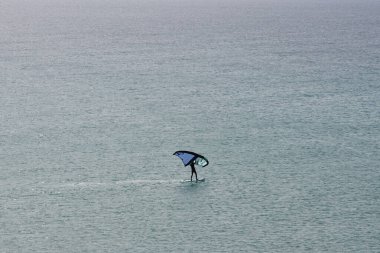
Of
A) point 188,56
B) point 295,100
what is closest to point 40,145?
point 295,100

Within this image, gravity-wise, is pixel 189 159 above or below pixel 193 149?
above

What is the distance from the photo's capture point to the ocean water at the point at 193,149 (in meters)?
60.5

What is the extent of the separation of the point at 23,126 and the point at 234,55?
74.9 meters

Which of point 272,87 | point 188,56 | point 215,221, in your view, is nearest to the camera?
point 215,221

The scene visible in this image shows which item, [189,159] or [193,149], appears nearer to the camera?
[189,159]

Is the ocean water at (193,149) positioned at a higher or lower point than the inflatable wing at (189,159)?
lower

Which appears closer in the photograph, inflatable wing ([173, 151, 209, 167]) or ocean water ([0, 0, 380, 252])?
ocean water ([0, 0, 380, 252])

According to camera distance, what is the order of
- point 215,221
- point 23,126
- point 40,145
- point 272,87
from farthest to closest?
point 272,87, point 23,126, point 40,145, point 215,221

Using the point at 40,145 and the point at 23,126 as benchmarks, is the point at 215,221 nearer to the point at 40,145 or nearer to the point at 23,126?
the point at 40,145

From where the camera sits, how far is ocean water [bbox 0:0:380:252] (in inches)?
2383

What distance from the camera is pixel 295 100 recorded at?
110 meters

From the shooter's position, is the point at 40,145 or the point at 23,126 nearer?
the point at 40,145

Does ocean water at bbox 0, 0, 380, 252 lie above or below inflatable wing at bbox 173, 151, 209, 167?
below

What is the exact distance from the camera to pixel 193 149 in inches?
3295
